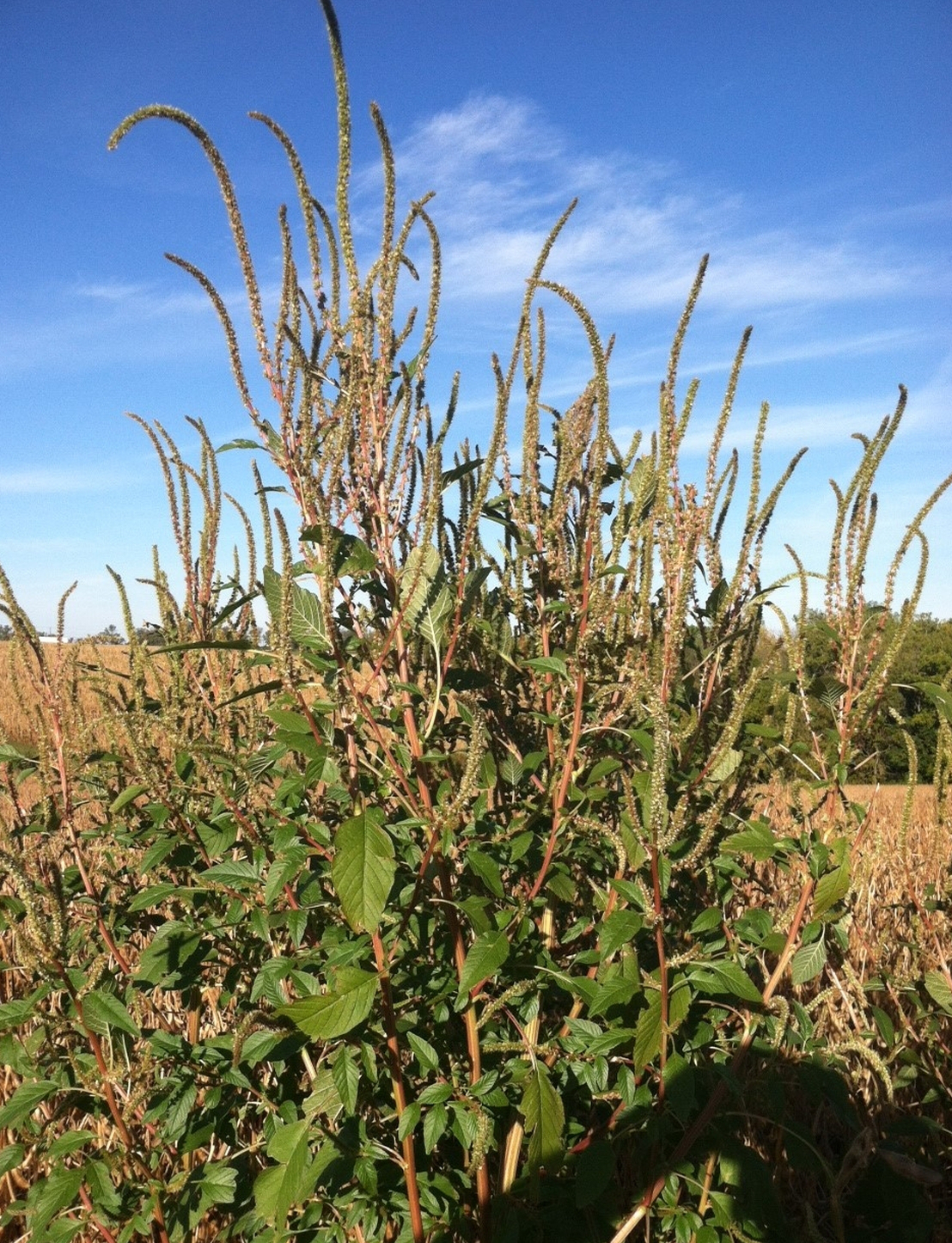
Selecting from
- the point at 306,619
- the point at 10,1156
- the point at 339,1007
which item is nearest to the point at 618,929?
the point at 339,1007

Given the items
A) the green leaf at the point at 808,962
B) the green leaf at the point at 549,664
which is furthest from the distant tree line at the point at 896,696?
the green leaf at the point at 549,664

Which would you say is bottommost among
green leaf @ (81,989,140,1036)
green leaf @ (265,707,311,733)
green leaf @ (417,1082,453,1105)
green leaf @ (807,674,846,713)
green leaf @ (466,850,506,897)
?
green leaf @ (417,1082,453,1105)

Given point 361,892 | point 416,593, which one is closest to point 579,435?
point 416,593

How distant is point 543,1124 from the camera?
145 cm

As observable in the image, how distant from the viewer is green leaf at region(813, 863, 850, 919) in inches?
63.8

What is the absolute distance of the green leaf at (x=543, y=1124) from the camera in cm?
144

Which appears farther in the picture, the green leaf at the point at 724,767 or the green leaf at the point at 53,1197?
the green leaf at the point at 724,767

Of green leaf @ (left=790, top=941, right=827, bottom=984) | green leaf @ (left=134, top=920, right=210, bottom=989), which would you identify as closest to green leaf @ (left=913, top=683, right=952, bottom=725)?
green leaf @ (left=790, top=941, right=827, bottom=984)

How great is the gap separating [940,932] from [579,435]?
2.65 m

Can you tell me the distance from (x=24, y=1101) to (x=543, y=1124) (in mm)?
1063

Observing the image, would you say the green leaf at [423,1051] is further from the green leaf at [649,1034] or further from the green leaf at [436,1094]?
the green leaf at [649,1034]

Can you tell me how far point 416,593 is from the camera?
1.59m

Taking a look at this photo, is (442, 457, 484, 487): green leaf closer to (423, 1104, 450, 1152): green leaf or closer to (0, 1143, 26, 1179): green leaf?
(423, 1104, 450, 1152): green leaf

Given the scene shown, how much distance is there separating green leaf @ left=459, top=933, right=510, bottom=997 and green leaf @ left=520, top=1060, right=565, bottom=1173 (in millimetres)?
213
